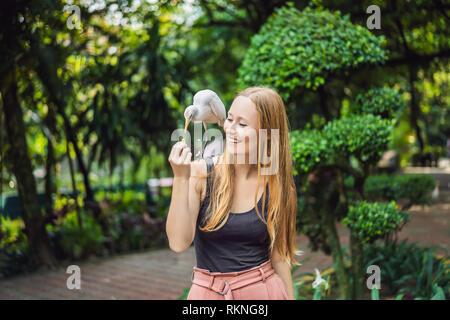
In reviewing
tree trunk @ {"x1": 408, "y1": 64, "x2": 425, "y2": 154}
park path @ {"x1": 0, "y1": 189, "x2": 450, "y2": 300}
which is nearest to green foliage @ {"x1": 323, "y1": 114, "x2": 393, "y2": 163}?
park path @ {"x1": 0, "y1": 189, "x2": 450, "y2": 300}

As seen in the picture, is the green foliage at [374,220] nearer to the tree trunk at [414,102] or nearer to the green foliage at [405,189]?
the green foliage at [405,189]

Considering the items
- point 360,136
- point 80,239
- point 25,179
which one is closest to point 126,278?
point 80,239

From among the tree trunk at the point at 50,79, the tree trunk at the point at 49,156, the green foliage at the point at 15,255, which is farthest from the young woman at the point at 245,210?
the tree trunk at the point at 49,156

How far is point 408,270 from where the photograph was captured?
4883 millimetres

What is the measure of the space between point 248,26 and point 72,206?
427 cm

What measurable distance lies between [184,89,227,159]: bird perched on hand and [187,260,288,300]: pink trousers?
0.57 m

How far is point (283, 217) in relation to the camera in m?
1.80

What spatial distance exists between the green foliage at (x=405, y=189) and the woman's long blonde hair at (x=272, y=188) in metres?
3.45

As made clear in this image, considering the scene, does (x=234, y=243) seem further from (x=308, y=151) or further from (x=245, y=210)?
(x=308, y=151)

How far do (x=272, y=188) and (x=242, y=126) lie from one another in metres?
0.28

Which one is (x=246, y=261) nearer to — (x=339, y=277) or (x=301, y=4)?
(x=339, y=277)

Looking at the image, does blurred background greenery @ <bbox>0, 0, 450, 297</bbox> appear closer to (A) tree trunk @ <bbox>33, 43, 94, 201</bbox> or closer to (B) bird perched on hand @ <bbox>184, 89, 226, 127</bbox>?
(A) tree trunk @ <bbox>33, 43, 94, 201</bbox>

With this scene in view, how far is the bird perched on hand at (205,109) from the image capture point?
159 centimetres

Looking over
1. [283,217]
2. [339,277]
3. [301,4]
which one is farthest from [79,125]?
[283,217]
